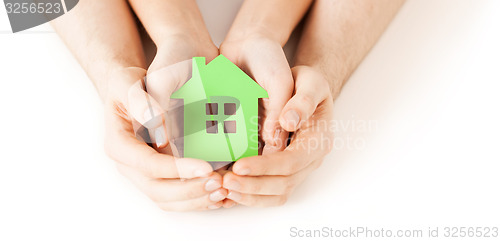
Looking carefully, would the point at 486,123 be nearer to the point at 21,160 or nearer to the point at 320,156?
the point at 320,156

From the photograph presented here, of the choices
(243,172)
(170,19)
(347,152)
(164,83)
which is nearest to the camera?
(243,172)

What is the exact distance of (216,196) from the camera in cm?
89

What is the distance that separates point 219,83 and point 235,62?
0.17 metres

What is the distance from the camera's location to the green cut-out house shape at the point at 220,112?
3.17ft

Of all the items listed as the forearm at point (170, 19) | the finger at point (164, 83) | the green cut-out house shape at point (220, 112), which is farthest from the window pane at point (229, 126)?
the forearm at point (170, 19)

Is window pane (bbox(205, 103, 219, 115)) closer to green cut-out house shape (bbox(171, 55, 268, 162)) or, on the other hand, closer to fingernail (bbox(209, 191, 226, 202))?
green cut-out house shape (bbox(171, 55, 268, 162))

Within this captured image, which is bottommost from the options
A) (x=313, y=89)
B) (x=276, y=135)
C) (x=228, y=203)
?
(x=228, y=203)

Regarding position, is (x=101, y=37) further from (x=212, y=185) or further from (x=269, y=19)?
(x=212, y=185)

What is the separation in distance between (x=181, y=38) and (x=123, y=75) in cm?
19

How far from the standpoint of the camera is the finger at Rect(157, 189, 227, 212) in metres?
0.89

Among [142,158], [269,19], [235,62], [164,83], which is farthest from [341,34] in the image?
[142,158]

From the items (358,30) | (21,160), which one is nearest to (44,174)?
(21,160)

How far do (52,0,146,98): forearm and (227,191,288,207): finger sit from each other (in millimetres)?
445

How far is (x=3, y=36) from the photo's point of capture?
1.34 m
